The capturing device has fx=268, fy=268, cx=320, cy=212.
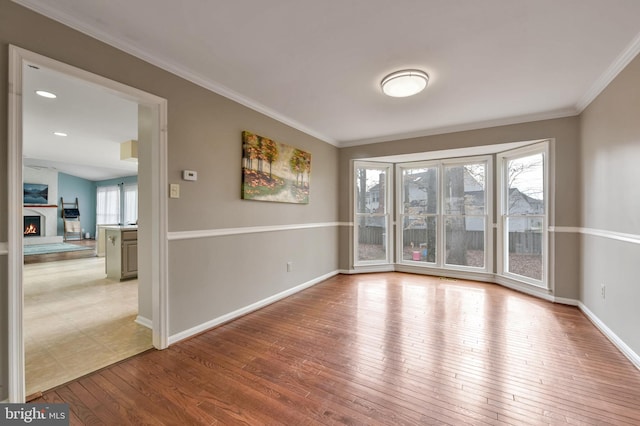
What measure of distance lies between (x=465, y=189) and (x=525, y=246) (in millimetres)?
1283

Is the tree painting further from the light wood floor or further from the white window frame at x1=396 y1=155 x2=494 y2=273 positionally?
the white window frame at x1=396 y1=155 x2=494 y2=273

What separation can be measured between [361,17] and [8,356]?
3.00 m

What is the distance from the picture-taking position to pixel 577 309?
3.28 m

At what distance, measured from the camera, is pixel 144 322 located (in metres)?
2.81

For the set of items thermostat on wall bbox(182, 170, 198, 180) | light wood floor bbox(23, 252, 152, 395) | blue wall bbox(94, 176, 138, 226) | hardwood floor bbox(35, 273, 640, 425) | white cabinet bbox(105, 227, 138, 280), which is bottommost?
hardwood floor bbox(35, 273, 640, 425)

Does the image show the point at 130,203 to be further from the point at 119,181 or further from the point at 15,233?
the point at 15,233

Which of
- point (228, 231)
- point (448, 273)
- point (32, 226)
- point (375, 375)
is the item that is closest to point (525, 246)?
point (448, 273)

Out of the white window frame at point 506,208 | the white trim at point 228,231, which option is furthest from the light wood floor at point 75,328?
the white window frame at point 506,208

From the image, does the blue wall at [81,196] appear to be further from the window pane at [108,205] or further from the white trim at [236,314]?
the white trim at [236,314]

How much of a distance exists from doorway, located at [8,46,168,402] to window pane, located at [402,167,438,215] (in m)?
4.24

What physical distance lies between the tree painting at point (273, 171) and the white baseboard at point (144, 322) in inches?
63.9

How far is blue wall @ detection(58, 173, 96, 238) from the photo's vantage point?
10.3m

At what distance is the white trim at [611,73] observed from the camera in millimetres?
2078

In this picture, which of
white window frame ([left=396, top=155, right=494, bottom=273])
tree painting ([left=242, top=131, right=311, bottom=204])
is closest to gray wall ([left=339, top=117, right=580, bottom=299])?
white window frame ([left=396, top=155, right=494, bottom=273])
